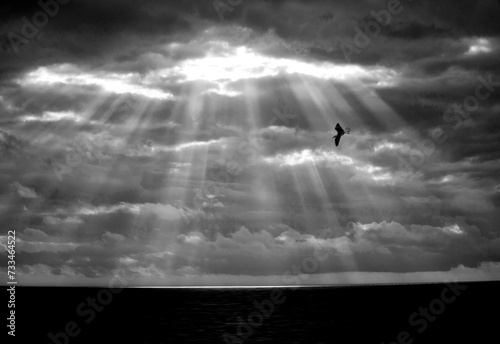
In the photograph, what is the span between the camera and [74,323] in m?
96.8

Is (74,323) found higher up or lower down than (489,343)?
higher up

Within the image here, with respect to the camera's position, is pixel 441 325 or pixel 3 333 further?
pixel 441 325

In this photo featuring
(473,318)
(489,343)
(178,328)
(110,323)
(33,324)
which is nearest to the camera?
(489,343)

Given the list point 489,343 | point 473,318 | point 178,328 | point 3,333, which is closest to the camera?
point 489,343

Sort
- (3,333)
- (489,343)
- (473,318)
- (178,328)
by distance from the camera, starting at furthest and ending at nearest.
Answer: (473,318)
(178,328)
(3,333)
(489,343)

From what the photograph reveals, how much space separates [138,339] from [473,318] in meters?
68.7

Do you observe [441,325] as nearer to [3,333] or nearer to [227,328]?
[227,328]

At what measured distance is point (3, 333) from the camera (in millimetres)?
78688

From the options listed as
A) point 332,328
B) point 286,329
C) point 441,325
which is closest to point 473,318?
Result: point 441,325

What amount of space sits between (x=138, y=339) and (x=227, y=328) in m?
16.1

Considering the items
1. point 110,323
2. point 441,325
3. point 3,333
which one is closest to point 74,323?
point 110,323

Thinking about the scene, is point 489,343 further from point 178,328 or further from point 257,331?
point 178,328

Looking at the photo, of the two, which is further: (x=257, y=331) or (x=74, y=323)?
(x=74, y=323)

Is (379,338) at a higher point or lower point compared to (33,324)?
lower
